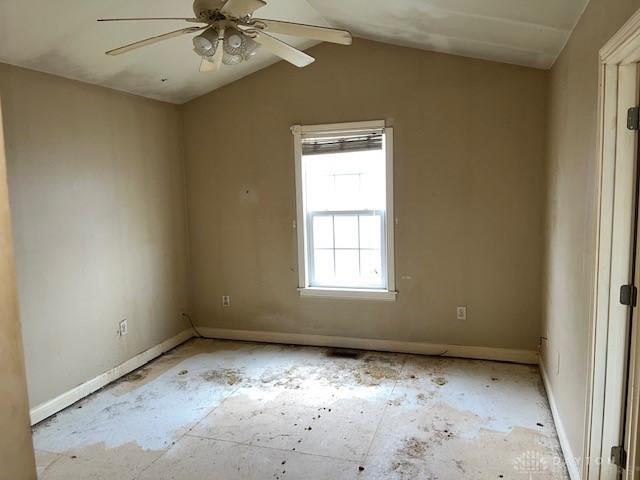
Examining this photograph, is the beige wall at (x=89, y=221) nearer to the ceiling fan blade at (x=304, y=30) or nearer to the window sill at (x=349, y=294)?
the window sill at (x=349, y=294)

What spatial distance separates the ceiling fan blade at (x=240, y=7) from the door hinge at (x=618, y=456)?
2.32 meters

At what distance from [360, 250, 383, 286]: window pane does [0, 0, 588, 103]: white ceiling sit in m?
1.78

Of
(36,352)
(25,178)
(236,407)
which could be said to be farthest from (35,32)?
(236,407)

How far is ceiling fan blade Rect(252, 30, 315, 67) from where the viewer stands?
2.11m

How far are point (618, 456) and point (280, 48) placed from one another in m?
2.44

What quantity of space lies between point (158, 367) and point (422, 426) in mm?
2266

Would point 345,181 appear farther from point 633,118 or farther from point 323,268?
point 633,118

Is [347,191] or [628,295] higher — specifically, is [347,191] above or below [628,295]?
above

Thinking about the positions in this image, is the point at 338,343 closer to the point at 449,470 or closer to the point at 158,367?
the point at 158,367

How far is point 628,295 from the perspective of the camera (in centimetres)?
171

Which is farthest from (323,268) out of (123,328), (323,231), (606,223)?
(606,223)

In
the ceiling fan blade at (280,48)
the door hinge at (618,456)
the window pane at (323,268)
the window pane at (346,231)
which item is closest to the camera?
the door hinge at (618,456)

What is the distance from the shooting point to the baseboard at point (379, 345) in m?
3.57

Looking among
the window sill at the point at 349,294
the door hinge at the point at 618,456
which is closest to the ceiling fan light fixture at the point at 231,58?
the window sill at the point at 349,294
